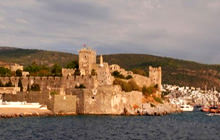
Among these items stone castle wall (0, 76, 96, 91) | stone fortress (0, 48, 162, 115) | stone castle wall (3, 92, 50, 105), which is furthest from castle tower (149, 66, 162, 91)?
stone castle wall (3, 92, 50, 105)

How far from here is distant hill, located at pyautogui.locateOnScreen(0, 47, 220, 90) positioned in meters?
115

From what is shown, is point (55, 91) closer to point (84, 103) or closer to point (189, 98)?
point (84, 103)

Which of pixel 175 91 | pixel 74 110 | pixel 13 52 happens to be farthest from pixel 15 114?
pixel 13 52

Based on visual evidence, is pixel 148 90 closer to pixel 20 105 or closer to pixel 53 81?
pixel 53 81

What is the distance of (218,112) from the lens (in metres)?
64.5

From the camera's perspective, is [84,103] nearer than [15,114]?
No

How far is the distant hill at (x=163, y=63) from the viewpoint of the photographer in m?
115

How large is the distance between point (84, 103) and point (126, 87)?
34.7ft

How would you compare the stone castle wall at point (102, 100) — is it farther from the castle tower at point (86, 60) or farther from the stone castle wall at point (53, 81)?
the castle tower at point (86, 60)

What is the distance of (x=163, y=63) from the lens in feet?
392

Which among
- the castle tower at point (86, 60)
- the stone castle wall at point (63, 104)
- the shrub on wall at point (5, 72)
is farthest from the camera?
the castle tower at point (86, 60)

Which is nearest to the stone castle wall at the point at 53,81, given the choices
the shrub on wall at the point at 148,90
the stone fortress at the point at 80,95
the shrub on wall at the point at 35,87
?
the stone fortress at the point at 80,95

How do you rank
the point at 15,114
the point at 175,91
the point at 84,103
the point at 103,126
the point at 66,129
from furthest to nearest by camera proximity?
the point at 175,91 → the point at 84,103 → the point at 15,114 → the point at 103,126 → the point at 66,129

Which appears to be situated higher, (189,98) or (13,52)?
(13,52)
